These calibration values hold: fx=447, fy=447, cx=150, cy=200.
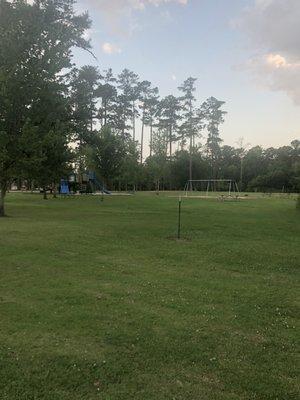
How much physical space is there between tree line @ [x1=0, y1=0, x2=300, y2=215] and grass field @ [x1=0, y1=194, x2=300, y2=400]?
9.33 metres

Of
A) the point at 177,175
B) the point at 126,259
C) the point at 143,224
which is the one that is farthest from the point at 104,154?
the point at 126,259

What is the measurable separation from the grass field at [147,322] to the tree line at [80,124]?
9.33m

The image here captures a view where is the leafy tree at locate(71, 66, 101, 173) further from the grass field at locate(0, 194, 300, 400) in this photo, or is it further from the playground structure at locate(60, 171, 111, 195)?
the grass field at locate(0, 194, 300, 400)

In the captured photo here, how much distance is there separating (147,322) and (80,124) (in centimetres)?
2633

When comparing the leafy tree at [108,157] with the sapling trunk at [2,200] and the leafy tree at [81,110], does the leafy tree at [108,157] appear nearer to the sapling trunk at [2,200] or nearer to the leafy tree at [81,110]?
the leafy tree at [81,110]

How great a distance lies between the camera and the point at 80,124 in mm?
30375

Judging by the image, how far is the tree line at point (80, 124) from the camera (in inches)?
722

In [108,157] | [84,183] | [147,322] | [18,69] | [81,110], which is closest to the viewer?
[147,322]

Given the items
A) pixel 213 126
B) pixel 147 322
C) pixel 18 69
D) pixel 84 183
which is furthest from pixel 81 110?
pixel 213 126

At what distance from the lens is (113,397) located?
3619mm

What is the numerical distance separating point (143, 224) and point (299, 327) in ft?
33.5

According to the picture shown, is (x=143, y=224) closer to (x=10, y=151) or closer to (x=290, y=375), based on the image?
(x=10, y=151)

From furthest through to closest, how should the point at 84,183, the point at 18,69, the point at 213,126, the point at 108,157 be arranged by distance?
the point at 213,126 < the point at 84,183 < the point at 108,157 < the point at 18,69

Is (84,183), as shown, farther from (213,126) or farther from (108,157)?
(213,126)
